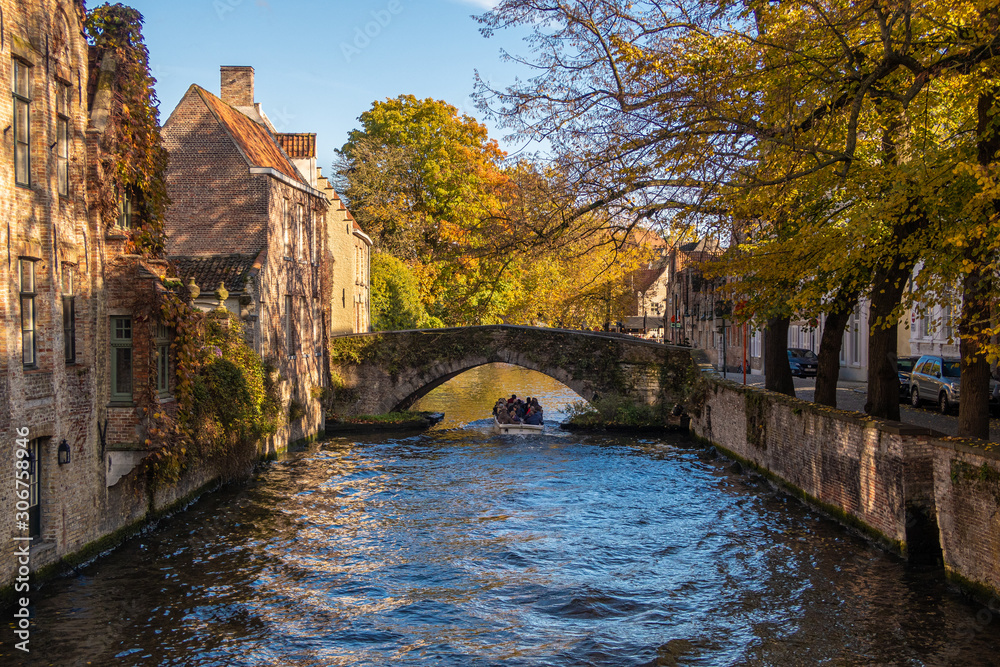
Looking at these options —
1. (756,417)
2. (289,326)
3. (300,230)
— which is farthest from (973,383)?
(300,230)

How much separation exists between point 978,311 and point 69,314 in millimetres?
12865

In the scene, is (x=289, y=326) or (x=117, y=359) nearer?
(x=117, y=359)

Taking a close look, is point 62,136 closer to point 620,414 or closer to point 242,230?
point 242,230

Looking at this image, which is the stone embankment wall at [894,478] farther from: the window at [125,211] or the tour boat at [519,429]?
the window at [125,211]

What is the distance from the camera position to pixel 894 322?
44.5ft

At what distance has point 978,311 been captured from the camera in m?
12.1

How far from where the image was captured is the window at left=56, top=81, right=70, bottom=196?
12.8m

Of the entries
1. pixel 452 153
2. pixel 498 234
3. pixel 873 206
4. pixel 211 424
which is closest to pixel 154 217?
pixel 211 424

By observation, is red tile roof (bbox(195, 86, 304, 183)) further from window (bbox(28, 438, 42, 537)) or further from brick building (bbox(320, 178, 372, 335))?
window (bbox(28, 438, 42, 537))

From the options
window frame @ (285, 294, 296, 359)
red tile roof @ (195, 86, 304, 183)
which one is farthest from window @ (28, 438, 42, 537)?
red tile roof @ (195, 86, 304, 183)

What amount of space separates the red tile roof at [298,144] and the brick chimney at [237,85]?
2409 millimetres

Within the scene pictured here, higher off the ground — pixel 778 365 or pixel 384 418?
pixel 778 365

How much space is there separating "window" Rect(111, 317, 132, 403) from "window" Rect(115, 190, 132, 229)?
1699mm

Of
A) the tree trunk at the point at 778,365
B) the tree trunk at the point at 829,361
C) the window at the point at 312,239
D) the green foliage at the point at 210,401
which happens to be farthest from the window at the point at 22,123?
the window at the point at 312,239
